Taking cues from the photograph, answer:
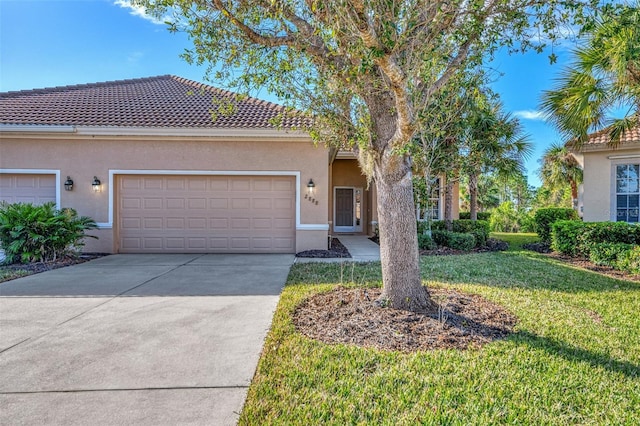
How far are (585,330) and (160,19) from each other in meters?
7.23

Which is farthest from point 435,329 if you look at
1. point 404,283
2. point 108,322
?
point 108,322

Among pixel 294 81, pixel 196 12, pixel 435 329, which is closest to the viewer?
pixel 435 329

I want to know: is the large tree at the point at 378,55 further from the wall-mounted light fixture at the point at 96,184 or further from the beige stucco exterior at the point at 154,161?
the wall-mounted light fixture at the point at 96,184

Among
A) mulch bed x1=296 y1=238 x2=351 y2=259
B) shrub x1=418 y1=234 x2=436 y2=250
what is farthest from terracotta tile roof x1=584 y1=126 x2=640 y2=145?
mulch bed x1=296 y1=238 x2=351 y2=259

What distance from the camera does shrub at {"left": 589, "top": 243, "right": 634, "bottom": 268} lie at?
8.05m

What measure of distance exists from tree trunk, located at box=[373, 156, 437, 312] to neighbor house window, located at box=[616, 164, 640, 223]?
401 inches

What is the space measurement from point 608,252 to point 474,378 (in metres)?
7.90

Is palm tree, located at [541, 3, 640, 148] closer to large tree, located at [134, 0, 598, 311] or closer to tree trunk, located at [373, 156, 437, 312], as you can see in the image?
large tree, located at [134, 0, 598, 311]

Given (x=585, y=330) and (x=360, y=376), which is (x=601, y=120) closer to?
(x=585, y=330)

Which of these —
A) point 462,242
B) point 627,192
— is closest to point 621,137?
point 627,192

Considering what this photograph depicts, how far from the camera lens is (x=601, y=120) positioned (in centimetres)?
777

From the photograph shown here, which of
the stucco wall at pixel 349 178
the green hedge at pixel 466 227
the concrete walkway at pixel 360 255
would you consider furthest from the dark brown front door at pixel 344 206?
the green hedge at pixel 466 227

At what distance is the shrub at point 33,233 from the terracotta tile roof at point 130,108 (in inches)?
112

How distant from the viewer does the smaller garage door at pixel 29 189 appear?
32.4 ft
